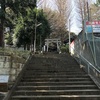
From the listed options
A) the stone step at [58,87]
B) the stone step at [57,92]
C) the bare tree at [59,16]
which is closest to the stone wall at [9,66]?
the stone step at [58,87]

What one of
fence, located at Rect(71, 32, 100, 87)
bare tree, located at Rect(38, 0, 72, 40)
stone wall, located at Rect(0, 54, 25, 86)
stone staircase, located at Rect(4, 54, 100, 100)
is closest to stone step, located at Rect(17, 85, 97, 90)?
stone staircase, located at Rect(4, 54, 100, 100)

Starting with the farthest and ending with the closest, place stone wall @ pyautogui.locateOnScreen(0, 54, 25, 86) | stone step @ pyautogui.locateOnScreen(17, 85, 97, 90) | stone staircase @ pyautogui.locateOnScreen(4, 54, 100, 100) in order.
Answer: stone wall @ pyautogui.locateOnScreen(0, 54, 25, 86), stone step @ pyautogui.locateOnScreen(17, 85, 97, 90), stone staircase @ pyautogui.locateOnScreen(4, 54, 100, 100)

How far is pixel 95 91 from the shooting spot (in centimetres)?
964

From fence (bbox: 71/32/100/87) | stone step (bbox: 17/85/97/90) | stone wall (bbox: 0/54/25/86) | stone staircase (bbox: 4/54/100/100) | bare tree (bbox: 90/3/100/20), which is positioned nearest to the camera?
stone staircase (bbox: 4/54/100/100)

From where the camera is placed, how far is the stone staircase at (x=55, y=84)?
9.16 m

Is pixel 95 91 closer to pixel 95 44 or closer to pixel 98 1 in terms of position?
pixel 95 44

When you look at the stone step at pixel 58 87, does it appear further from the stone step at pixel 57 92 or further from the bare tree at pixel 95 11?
the bare tree at pixel 95 11

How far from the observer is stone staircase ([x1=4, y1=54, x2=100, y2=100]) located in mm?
9164

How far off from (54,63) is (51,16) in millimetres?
23305

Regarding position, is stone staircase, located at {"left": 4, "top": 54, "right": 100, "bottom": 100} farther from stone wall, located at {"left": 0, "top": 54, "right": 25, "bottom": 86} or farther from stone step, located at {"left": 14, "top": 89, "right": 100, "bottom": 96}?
stone wall, located at {"left": 0, "top": 54, "right": 25, "bottom": 86}

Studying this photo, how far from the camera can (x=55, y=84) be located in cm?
1085

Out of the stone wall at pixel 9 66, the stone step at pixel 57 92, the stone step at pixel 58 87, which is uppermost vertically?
the stone wall at pixel 9 66

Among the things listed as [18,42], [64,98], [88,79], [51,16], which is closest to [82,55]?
[88,79]

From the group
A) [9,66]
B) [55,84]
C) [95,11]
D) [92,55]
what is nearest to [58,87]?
[55,84]
